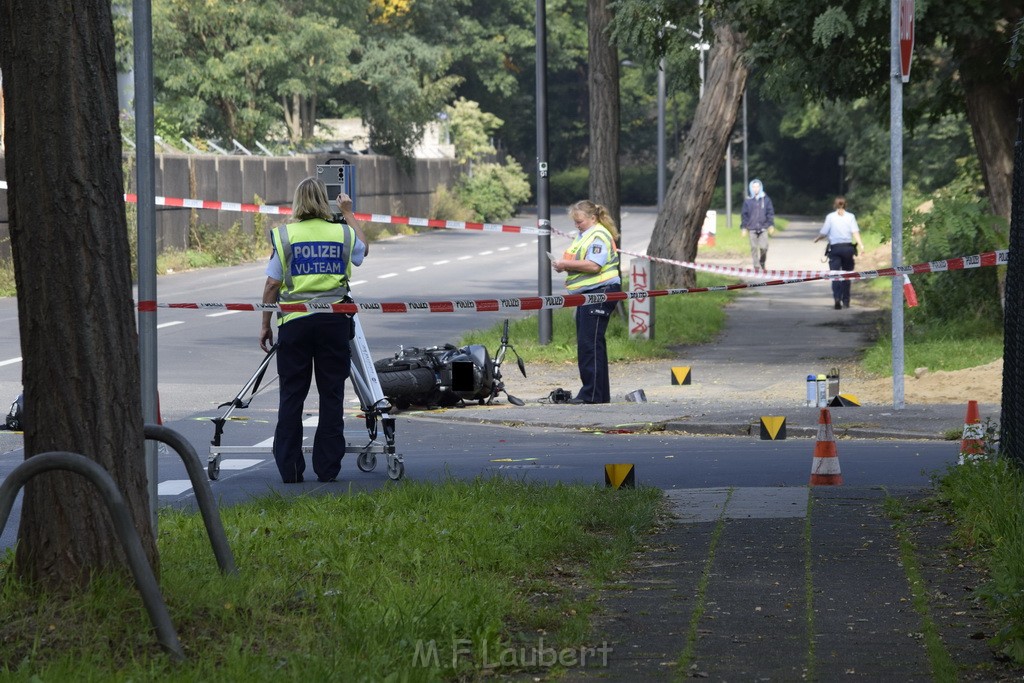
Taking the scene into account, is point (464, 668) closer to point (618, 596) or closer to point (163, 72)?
point (618, 596)

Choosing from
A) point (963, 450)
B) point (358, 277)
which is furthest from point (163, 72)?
point (963, 450)

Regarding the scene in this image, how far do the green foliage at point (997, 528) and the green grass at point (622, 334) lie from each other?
10450 millimetres

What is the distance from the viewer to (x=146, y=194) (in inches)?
250

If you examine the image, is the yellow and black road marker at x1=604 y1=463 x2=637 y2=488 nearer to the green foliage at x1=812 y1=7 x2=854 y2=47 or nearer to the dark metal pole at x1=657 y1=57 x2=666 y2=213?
the green foliage at x1=812 y1=7 x2=854 y2=47

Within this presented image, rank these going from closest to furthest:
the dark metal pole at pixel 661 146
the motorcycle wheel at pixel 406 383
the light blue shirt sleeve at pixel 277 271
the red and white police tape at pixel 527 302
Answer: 1. the red and white police tape at pixel 527 302
2. the light blue shirt sleeve at pixel 277 271
3. the motorcycle wheel at pixel 406 383
4. the dark metal pole at pixel 661 146

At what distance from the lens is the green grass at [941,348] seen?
1639cm

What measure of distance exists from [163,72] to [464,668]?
47.5m

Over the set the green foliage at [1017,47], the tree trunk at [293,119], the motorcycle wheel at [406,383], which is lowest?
the motorcycle wheel at [406,383]

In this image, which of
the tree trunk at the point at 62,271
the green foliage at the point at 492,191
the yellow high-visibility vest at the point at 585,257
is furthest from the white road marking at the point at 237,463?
the green foliage at the point at 492,191

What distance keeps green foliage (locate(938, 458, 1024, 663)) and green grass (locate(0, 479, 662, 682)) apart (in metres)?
1.31

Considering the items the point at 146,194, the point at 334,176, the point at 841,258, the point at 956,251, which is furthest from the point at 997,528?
the point at 841,258

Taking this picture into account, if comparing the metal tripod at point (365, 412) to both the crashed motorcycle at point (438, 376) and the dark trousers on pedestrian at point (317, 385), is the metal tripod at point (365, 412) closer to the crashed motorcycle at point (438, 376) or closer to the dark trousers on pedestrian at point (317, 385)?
the dark trousers on pedestrian at point (317, 385)

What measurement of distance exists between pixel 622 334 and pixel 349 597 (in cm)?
1439

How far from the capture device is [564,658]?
17.7ft
